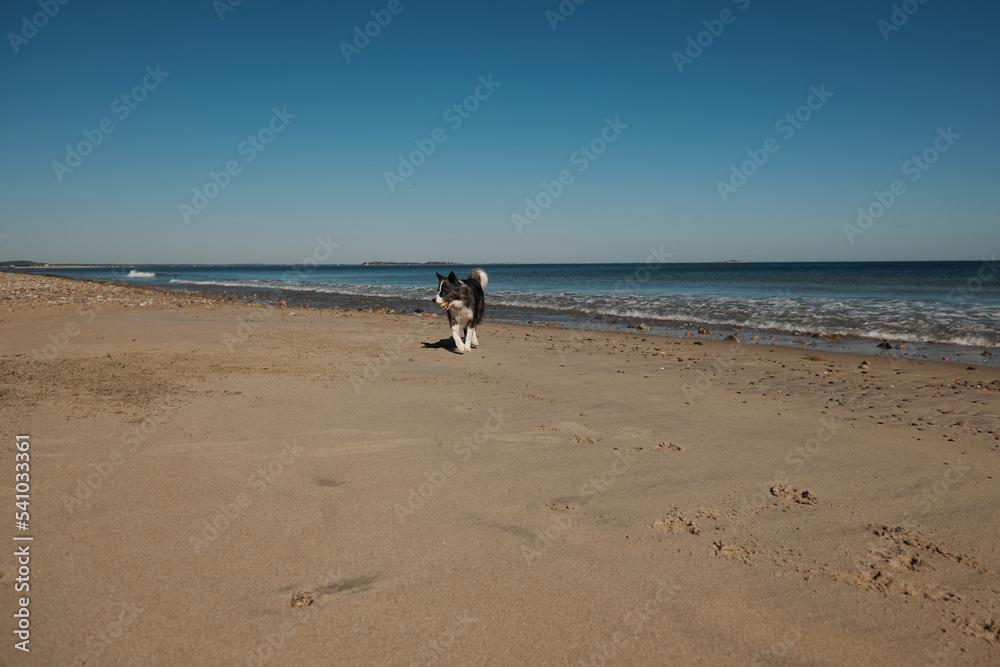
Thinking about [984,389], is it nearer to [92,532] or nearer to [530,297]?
[92,532]

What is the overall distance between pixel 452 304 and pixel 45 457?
706cm

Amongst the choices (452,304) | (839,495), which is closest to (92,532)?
(839,495)

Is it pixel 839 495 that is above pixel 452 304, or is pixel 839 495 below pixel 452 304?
below

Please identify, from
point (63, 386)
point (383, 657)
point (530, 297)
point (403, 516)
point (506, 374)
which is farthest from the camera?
point (530, 297)

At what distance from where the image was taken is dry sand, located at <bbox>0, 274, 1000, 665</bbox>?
96.9 inches

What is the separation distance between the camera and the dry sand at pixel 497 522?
246cm

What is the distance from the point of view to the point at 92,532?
3.21 metres

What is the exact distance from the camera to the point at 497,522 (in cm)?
352

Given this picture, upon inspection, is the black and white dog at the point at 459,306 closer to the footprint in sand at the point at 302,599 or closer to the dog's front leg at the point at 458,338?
the dog's front leg at the point at 458,338
